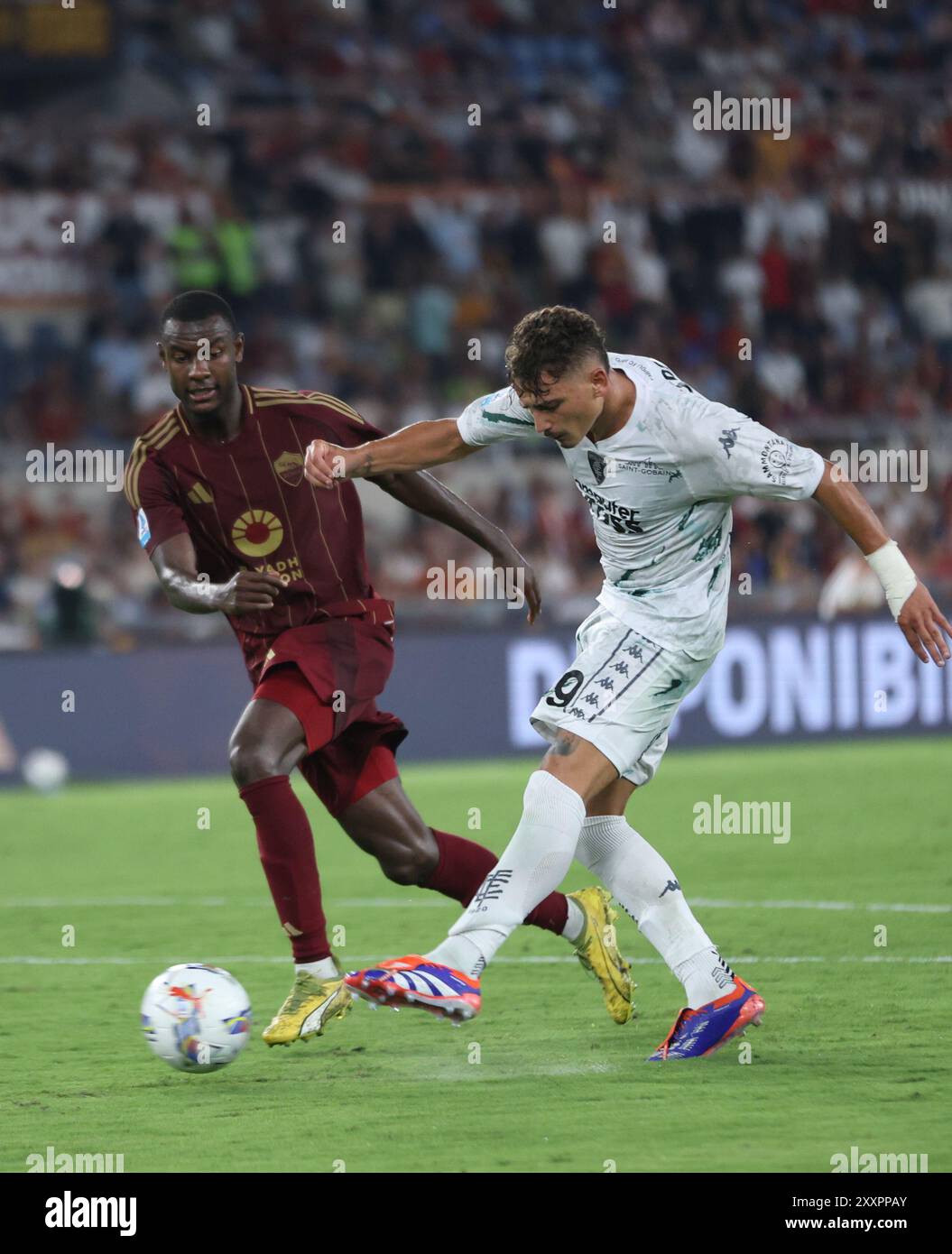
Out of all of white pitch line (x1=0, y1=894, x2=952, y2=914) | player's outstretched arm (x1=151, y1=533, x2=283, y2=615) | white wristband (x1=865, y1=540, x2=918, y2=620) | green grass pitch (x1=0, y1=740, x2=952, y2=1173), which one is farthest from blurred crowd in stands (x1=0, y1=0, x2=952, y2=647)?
white wristband (x1=865, y1=540, x2=918, y2=620)

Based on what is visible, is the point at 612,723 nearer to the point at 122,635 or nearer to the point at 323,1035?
the point at 323,1035

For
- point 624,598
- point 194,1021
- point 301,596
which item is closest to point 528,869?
point 624,598

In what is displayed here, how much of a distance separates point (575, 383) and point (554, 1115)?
189 cm

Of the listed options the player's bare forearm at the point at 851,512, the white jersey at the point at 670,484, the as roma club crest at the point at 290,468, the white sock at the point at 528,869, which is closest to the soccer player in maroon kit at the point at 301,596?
the as roma club crest at the point at 290,468

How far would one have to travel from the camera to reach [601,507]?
5578 mm

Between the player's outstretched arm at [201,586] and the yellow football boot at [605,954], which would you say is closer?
the player's outstretched arm at [201,586]

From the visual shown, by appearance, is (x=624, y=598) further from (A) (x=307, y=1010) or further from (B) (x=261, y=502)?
(A) (x=307, y=1010)

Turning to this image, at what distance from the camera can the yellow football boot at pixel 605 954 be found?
6016 millimetres

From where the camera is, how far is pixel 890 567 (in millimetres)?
5180

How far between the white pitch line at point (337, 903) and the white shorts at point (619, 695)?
2.93 metres

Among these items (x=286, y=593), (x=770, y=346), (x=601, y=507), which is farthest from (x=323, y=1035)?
(x=770, y=346)

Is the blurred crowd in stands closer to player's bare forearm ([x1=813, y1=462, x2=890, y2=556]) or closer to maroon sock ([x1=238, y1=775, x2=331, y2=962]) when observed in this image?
maroon sock ([x1=238, y1=775, x2=331, y2=962])

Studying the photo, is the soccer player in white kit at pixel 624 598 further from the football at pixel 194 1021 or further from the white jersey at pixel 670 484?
the football at pixel 194 1021

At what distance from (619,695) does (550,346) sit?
0.99 meters
